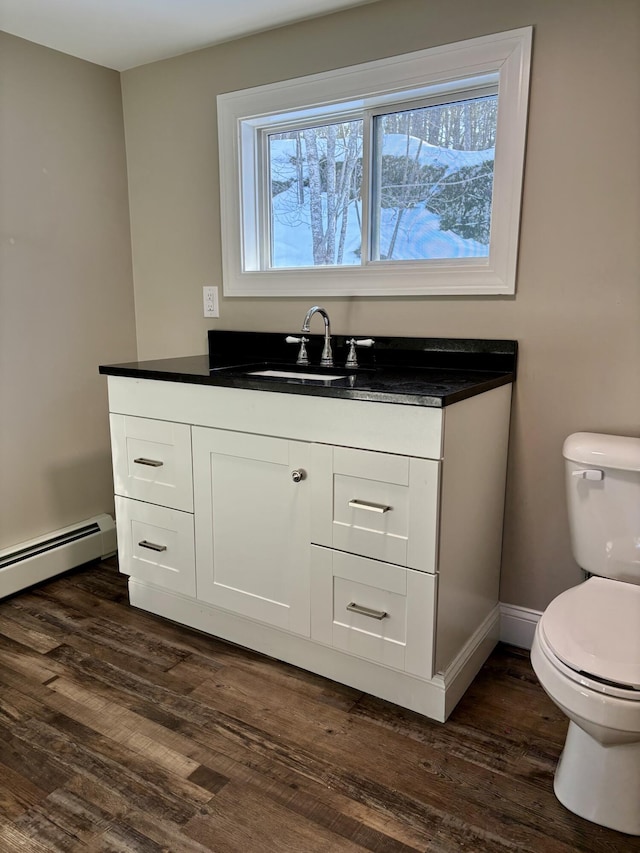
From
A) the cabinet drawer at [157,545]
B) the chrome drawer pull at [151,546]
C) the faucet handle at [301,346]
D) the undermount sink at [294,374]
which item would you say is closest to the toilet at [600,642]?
the undermount sink at [294,374]

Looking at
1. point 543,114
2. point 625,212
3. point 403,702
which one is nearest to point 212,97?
point 543,114

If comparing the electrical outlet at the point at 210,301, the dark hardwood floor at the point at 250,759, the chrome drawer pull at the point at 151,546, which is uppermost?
the electrical outlet at the point at 210,301

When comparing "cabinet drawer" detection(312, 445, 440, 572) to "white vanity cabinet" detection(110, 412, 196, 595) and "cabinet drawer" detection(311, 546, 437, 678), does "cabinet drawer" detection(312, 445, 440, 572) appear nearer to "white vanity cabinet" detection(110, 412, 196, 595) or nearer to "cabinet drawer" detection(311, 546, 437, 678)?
"cabinet drawer" detection(311, 546, 437, 678)

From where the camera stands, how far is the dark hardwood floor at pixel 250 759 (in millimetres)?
1363

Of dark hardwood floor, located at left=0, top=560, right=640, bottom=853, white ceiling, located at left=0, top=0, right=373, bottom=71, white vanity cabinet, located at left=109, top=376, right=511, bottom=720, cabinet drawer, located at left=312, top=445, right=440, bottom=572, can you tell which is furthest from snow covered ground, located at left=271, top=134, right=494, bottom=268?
dark hardwood floor, located at left=0, top=560, right=640, bottom=853

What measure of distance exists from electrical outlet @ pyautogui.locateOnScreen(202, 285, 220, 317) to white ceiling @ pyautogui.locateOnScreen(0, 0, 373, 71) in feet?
3.05

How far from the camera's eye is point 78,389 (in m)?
2.68

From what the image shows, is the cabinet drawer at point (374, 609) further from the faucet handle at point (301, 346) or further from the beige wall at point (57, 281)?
the beige wall at point (57, 281)

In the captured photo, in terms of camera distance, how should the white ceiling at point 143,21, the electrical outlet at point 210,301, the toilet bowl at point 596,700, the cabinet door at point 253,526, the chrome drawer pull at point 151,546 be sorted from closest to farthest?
the toilet bowl at point 596,700 → the cabinet door at point 253,526 → the white ceiling at point 143,21 → the chrome drawer pull at point 151,546 → the electrical outlet at point 210,301

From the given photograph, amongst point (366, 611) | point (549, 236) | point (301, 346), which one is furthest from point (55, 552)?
point (549, 236)

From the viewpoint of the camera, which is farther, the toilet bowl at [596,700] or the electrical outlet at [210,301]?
the electrical outlet at [210,301]

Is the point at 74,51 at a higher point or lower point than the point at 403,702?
higher

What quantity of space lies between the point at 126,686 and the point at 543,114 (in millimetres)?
2102

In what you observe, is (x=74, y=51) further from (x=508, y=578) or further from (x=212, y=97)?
(x=508, y=578)
